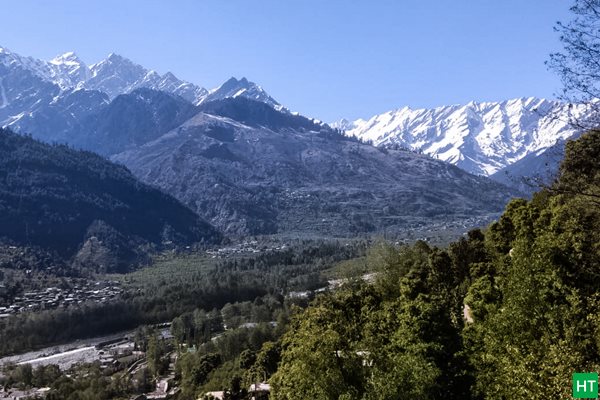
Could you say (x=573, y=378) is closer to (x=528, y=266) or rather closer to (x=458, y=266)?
(x=528, y=266)

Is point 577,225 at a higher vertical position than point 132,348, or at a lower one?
higher

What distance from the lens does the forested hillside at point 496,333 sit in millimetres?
32844

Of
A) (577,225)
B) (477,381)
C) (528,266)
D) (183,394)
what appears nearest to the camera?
(477,381)

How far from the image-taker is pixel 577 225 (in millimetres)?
48125

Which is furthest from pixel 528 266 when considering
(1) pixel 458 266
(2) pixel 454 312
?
(1) pixel 458 266

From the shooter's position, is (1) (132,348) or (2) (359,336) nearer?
(2) (359,336)

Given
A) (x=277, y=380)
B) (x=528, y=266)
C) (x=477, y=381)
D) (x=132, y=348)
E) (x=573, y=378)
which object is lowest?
(x=132, y=348)

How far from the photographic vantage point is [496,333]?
39.2 meters

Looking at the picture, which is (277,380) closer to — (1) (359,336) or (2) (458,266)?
(1) (359,336)

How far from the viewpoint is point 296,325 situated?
78.2 metres

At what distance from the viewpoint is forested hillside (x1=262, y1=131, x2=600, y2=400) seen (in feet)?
108

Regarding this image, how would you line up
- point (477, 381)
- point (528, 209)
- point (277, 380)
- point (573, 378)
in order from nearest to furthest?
point (573, 378) < point (477, 381) < point (277, 380) < point (528, 209)

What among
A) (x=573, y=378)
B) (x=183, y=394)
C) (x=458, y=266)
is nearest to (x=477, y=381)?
(x=573, y=378)

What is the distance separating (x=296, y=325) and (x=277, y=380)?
2190 cm
